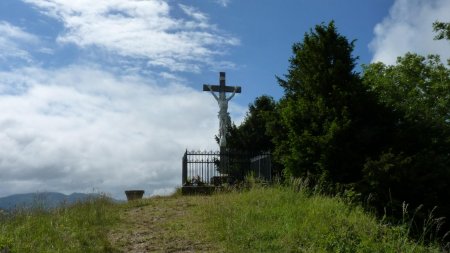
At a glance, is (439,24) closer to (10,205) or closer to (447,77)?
(447,77)

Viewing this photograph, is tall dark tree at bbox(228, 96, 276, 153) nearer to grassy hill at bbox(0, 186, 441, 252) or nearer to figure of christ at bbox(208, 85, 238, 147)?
figure of christ at bbox(208, 85, 238, 147)

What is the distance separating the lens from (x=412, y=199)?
12.6 metres

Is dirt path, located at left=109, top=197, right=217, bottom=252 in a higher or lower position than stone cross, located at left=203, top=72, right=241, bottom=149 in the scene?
lower

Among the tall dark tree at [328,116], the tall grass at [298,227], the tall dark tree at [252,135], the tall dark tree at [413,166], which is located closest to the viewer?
the tall grass at [298,227]

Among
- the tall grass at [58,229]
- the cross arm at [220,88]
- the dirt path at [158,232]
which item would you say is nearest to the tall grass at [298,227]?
the dirt path at [158,232]

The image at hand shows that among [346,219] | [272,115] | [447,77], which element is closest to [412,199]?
[346,219]

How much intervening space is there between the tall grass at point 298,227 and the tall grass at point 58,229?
7.38ft

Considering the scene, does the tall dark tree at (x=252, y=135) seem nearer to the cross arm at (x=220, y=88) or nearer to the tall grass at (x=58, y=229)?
the cross arm at (x=220, y=88)

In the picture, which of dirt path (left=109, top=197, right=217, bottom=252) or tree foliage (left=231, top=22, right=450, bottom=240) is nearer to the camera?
dirt path (left=109, top=197, right=217, bottom=252)

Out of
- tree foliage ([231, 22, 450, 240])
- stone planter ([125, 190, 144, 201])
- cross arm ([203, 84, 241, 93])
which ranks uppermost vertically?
cross arm ([203, 84, 241, 93])

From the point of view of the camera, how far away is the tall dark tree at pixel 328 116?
524 inches

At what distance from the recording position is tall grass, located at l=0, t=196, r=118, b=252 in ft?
27.7

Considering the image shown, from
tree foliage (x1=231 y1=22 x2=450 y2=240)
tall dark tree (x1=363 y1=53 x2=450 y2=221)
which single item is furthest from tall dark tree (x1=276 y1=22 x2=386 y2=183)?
tall dark tree (x1=363 y1=53 x2=450 y2=221)

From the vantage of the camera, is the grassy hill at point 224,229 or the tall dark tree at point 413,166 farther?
the tall dark tree at point 413,166
